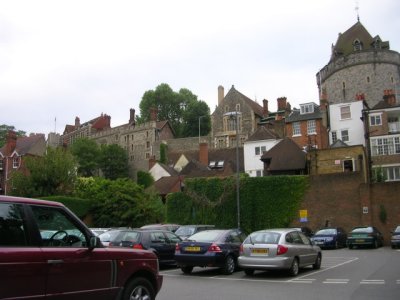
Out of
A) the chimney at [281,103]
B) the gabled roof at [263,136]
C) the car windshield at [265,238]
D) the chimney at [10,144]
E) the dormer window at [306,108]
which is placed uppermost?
the chimney at [281,103]

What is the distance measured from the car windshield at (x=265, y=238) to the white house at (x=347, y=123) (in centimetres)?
4310

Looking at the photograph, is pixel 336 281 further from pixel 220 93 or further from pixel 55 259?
pixel 220 93

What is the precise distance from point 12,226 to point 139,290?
2.72 m

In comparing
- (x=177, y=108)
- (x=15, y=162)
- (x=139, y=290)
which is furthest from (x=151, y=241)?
(x=177, y=108)

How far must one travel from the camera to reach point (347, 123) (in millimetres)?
56625

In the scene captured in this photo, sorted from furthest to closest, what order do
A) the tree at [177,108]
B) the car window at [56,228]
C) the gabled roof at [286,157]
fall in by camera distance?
1. the tree at [177,108]
2. the gabled roof at [286,157]
3. the car window at [56,228]

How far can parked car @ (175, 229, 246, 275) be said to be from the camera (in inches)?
612

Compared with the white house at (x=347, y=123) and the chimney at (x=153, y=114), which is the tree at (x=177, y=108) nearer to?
the chimney at (x=153, y=114)

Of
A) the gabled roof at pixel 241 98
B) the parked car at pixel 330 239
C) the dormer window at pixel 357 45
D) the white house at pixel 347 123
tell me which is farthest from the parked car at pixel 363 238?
the gabled roof at pixel 241 98

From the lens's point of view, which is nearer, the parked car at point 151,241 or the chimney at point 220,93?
the parked car at point 151,241

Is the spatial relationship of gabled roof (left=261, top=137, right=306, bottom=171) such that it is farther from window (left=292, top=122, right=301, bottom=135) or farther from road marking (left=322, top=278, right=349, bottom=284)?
road marking (left=322, top=278, right=349, bottom=284)

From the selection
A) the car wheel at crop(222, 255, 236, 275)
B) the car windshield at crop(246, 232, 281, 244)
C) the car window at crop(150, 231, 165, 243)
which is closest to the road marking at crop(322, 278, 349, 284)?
the car windshield at crop(246, 232, 281, 244)

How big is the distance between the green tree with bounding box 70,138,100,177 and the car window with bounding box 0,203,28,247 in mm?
75036

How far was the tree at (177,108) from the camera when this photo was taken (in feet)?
315
